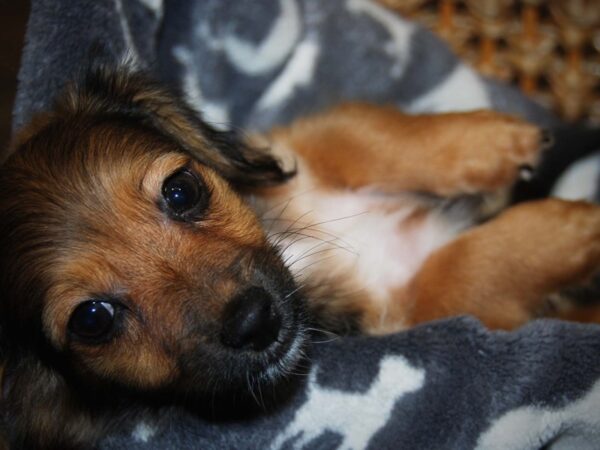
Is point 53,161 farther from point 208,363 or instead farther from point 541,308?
point 541,308

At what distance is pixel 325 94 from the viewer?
8.16 feet

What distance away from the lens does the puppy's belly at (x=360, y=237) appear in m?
1.93

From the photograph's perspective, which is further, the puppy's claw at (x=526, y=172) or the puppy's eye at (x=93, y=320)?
the puppy's claw at (x=526, y=172)

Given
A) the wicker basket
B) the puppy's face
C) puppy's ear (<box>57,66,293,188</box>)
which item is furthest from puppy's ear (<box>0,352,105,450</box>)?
the wicker basket

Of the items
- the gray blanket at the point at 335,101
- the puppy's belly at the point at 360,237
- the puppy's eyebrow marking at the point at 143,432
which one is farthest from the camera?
the puppy's belly at the point at 360,237

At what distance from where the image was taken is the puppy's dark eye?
1.46m

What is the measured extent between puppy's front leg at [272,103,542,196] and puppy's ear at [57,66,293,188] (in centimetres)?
29

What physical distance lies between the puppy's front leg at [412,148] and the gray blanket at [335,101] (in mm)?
272

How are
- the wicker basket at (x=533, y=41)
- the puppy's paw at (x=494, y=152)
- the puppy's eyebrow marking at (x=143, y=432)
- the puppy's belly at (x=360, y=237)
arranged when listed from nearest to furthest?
the puppy's eyebrow marking at (x=143, y=432)
the puppy's paw at (x=494, y=152)
the puppy's belly at (x=360, y=237)
the wicker basket at (x=533, y=41)

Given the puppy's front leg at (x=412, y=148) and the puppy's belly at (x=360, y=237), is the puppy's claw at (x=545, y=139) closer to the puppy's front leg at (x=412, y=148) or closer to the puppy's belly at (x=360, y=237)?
the puppy's front leg at (x=412, y=148)

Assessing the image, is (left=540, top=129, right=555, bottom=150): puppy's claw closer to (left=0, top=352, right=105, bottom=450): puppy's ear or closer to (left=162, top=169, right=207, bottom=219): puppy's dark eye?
(left=162, top=169, right=207, bottom=219): puppy's dark eye

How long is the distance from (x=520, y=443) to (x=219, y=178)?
2.92 ft

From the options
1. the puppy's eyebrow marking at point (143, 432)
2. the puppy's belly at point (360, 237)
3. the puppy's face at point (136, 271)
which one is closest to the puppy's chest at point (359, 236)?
the puppy's belly at point (360, 237)

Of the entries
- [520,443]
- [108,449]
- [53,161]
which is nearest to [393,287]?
[520,443]
